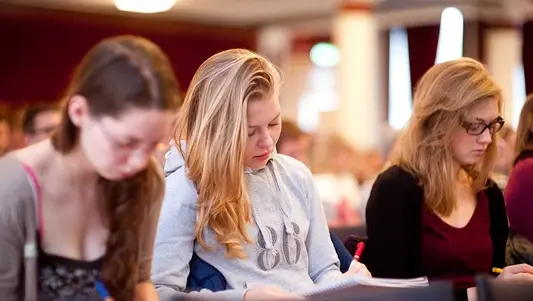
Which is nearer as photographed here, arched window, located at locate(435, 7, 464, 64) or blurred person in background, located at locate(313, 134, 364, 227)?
blurred person in background, located at locate(313, 134, 364, 227)

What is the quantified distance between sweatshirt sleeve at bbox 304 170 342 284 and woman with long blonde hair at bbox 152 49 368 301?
8 cm

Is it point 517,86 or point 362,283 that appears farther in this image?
point 517,86

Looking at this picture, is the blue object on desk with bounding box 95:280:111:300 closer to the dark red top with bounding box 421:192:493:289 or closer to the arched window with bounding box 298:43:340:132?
the dark red top with bounding box 421:192:493:289

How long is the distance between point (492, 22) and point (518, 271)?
9512mm

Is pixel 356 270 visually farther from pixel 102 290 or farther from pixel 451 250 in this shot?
pixel 102 290

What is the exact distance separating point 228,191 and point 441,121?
829 mm

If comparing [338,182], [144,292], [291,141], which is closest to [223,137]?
[144,292]

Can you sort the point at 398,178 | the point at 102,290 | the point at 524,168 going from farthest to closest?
the point at 524,168, the point at 398,178, the point at 102,290

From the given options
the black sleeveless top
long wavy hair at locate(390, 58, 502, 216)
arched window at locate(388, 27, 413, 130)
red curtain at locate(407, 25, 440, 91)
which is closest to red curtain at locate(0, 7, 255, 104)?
arched window at locate(388, 27, 413, 130)

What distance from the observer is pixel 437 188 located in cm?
278

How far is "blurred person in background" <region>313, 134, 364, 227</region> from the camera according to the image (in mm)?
6539

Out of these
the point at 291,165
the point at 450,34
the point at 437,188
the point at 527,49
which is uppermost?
the point at 450,34

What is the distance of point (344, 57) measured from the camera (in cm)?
980

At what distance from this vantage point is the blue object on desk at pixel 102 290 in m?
1.79
